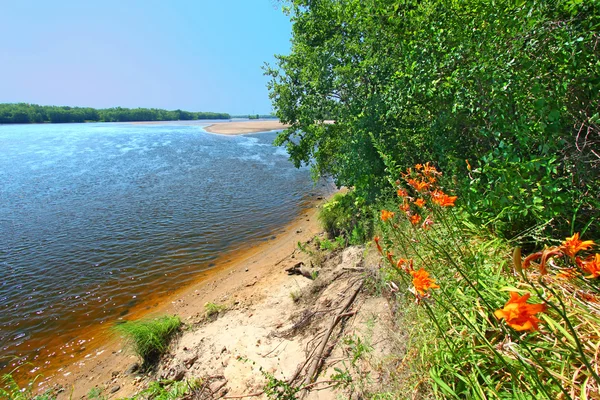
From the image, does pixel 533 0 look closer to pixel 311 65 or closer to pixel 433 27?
pixel 433 27

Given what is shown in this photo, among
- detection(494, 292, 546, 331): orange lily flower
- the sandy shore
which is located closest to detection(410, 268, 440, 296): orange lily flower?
detection(494, 292, 546, 331): orange lily flower

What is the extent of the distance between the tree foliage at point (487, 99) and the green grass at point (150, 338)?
435 cm

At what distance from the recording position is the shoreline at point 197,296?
17.5 ft

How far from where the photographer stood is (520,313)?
0.89 metres

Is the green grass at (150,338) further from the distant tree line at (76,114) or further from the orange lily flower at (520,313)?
the distant tree line at (76,114)

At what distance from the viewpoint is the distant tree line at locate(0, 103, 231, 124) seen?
89.4 m

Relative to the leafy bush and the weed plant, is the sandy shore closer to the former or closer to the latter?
the leafy bush

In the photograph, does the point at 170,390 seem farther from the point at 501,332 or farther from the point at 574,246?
the point at 574,246

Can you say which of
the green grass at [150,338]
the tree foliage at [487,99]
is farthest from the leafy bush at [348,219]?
the green grass at [150,338]

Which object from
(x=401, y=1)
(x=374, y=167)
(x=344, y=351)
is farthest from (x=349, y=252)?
(x=401, y=1)

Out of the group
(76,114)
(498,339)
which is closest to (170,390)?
(498,339)

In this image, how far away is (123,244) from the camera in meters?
10.2

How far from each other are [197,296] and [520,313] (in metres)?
7.50

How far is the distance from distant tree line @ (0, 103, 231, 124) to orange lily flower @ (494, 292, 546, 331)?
12209 centimetres
